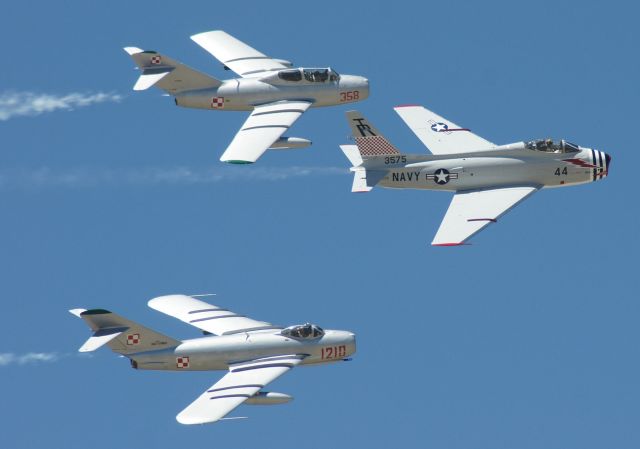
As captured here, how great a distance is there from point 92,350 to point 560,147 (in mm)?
25797

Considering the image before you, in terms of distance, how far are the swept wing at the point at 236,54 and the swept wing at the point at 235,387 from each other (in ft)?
68.5

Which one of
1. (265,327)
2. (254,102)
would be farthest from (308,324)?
(254,102)

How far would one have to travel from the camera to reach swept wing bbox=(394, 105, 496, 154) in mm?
114312

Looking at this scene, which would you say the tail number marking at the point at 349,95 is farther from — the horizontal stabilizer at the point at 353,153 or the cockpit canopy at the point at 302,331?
the cockpit canopy at the point at 302,331

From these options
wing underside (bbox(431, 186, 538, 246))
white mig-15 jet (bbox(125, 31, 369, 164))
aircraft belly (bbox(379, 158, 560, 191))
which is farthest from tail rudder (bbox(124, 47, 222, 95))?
wing underside (bbox(431, 186, 538, 246))

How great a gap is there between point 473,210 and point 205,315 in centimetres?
1353

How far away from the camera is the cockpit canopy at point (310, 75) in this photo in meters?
117

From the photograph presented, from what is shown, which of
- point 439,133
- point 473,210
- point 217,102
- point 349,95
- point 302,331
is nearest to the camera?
point 302,331

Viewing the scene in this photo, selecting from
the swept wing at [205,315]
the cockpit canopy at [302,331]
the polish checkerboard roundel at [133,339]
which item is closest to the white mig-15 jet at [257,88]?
the swept wing at [205,315]

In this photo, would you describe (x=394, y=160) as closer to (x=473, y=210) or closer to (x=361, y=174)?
(x=361, y=174)

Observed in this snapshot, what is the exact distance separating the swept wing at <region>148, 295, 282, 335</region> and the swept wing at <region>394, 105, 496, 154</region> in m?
13.7

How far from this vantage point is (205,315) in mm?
108000

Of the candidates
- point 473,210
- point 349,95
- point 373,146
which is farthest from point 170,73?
point 473,210

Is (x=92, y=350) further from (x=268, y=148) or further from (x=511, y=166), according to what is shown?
(x=511, y=166)
